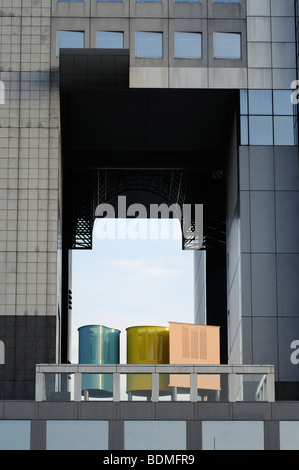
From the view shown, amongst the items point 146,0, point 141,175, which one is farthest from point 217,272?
point 146,0

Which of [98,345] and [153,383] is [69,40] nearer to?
[98,345]

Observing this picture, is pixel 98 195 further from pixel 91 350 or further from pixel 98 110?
pixel 91 350

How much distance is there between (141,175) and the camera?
88500 millimetres

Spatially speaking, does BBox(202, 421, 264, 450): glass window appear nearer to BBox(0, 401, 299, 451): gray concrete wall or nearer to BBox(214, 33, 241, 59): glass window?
BBox(0, 401, 299, 451): gray concrete wall

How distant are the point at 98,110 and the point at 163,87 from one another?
658cm

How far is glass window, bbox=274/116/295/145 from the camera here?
218 feet

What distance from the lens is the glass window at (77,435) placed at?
56.7m

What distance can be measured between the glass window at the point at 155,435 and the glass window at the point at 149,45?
80.0ft

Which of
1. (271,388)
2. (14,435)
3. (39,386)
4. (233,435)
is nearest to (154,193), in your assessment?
(271,388)

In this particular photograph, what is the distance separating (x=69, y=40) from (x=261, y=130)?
14.0 meters

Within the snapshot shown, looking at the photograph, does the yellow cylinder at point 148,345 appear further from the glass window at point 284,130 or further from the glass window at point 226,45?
the glass window at point 226,45
